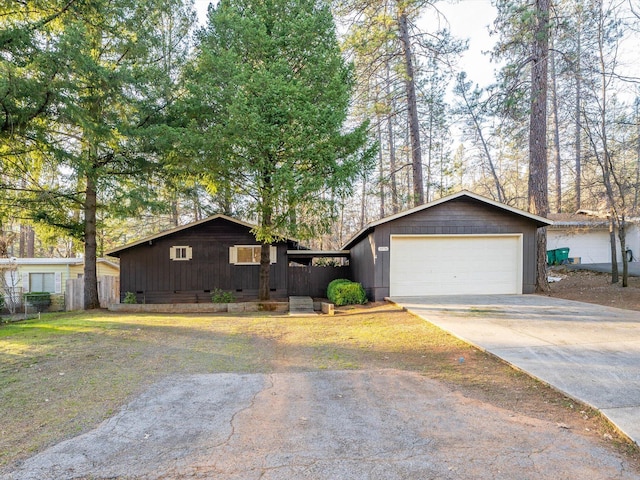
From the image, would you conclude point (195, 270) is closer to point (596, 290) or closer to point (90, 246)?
point (90, 246)

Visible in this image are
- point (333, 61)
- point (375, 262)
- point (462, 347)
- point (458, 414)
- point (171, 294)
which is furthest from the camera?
point (171, 294)

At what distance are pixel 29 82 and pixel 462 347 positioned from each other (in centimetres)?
904

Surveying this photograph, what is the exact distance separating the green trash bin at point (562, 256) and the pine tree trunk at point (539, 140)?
8.65 metres

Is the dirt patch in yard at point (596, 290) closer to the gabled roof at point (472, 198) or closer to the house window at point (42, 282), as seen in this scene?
the gabled roof at point (472, 198)

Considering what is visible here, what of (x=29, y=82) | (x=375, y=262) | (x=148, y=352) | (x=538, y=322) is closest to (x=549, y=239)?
(x=375, y=262)

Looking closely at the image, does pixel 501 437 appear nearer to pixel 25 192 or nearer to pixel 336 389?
pixel 336 389

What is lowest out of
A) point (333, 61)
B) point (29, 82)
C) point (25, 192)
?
point (25, 192)

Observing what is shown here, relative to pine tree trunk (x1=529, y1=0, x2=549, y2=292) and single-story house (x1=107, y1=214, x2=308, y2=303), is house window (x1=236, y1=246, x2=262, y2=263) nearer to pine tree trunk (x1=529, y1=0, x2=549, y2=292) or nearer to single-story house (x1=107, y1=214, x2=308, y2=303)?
single-story house (x1=107, y1=214, x2=308, y2=303)

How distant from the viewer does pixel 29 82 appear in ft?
22.6

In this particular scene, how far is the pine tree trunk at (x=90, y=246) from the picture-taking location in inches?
447

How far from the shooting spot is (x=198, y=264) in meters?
14.3

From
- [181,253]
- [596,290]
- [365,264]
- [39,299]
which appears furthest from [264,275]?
[596,290]

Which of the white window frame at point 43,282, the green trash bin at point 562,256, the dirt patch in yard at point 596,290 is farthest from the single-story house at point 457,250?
the white window frame at point 43,282

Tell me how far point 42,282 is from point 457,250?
56.7ft
